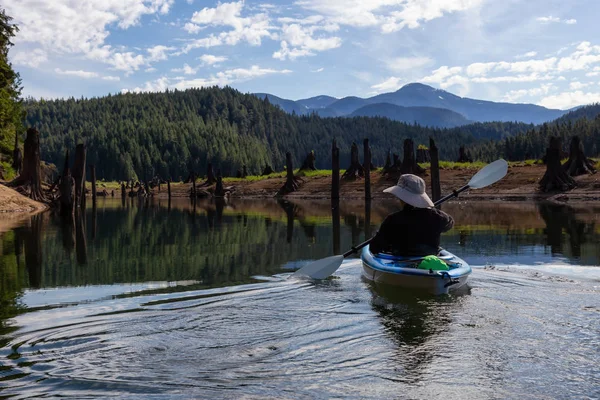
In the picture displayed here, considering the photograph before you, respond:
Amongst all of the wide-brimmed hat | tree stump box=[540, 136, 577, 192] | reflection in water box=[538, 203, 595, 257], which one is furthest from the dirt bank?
the wide-brimmed hat

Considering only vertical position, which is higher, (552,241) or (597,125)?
(597,125)

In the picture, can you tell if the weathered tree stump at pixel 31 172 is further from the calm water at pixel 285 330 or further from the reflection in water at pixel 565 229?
the reflection in water at pixel 565 229

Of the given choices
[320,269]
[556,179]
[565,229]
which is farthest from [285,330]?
[556,179]

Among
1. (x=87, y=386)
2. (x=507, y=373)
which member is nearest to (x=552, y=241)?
(x=507, y=373)

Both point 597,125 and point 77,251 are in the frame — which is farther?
point 597,125

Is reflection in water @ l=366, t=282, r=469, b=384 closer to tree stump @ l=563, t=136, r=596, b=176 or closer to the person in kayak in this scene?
the person in kayak

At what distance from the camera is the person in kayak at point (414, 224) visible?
10.4 metres

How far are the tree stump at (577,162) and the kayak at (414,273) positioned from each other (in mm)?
36431

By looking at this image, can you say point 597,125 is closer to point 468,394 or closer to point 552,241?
point 552,241

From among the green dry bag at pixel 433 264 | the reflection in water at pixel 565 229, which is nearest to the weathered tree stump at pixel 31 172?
the reflection in water at pixel 565 229

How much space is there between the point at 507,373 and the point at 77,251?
→ 545 inches

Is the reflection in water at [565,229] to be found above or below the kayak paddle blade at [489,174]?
below

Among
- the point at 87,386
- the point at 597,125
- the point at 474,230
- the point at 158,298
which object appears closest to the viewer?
the point at 87,386

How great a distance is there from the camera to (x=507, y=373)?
235 inches
